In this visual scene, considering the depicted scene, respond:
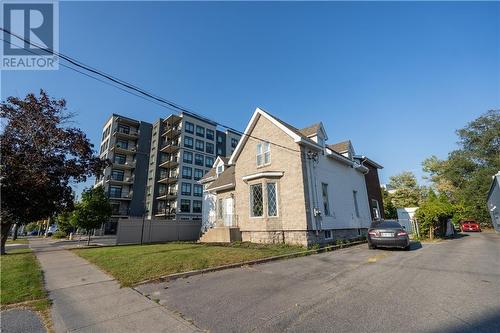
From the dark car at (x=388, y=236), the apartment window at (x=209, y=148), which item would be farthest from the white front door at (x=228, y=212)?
the apartment window at (x=209, y=148)

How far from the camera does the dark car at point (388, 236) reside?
12.7 meters

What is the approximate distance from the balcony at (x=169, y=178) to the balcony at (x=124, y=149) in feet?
29.8

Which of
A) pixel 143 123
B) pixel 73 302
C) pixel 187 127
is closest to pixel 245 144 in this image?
pixel 73 302

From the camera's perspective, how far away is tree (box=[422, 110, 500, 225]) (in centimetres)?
4112

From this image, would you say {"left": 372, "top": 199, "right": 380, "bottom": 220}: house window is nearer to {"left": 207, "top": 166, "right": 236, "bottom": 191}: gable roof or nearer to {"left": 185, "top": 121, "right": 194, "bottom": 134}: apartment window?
{"left": 207, "top": 166, "right": 236, "bottom": 191}: gable roof

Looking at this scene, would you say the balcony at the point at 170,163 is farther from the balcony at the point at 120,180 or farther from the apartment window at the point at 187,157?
the balcony at the point at 120,180

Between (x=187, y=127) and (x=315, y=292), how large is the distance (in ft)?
174

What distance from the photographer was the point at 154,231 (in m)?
24.2

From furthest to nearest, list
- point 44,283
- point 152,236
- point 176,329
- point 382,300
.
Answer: point 152,236 → point 44,283 → point 382,300 → point 176,329

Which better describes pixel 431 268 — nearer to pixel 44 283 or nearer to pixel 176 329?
pixel 176 329

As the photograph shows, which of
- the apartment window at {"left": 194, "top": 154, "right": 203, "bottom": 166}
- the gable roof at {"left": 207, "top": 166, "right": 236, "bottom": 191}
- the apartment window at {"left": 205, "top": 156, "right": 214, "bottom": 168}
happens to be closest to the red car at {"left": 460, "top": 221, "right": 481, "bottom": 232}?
the gable roof at {"left": 207, "top": 166, "right": 236, "bottom": 191}

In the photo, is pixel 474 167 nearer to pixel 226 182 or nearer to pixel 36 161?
pixel 226 182

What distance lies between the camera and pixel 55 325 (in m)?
4.47

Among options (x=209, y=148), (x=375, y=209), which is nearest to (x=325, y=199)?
(x=375, y=209)
